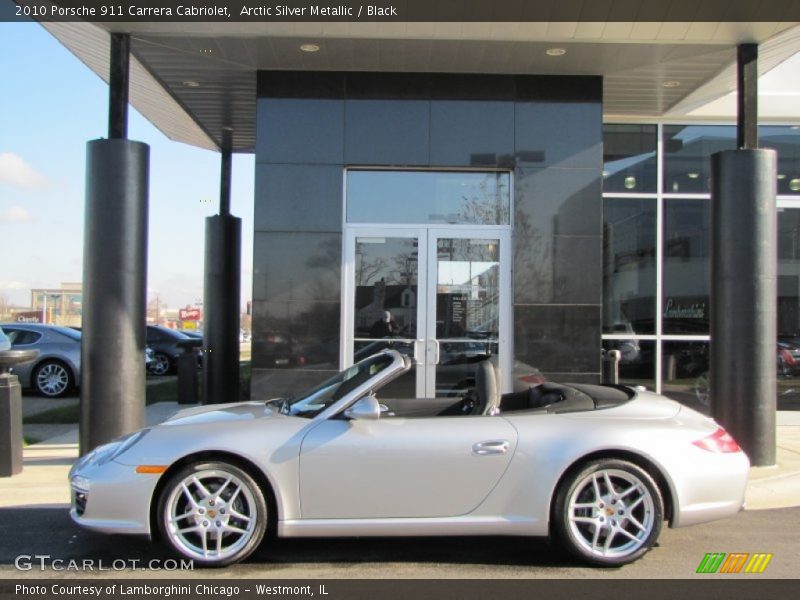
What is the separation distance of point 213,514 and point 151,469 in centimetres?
47

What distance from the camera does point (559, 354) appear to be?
30.3 feet

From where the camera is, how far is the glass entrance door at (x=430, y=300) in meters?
9.33

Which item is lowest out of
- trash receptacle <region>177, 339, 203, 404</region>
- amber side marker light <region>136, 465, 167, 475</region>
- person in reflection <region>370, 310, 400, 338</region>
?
trash receptacle <region>177, 339, 203, 404</region>

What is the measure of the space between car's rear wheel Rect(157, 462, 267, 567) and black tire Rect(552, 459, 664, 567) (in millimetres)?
1862

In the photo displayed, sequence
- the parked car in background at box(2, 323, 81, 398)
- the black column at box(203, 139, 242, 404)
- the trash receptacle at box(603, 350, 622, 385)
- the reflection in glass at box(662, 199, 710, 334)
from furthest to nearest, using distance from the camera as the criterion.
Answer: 1. the parked car in background at box(2, 323, 81, 398)
2. the black column at box(203, 139, 242, 404)
3. the reflection in glass at box(662, 199, 710, 334)
4. the trash receptacle at box(603, 350, 622, 385)

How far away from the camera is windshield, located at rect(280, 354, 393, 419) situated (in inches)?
188

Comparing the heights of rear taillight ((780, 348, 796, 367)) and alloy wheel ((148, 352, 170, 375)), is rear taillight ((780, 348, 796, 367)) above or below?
above

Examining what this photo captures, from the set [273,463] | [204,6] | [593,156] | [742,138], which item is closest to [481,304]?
[593,156]

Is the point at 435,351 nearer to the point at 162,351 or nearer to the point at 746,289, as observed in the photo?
the point at 746,289

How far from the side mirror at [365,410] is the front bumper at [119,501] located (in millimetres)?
1253

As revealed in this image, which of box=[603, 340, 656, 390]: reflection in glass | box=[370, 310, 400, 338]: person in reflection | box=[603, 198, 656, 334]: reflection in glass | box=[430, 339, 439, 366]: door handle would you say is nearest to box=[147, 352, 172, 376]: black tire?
box=[370, 310, 400, 338]: person in reflection

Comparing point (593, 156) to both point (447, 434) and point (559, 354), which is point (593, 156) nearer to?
point (559, 354)

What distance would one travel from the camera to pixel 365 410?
4461mm

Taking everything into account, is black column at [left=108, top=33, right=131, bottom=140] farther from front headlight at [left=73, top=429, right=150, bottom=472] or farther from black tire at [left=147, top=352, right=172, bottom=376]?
black tire at [left=147, top=352, right=172, bottom=376]
